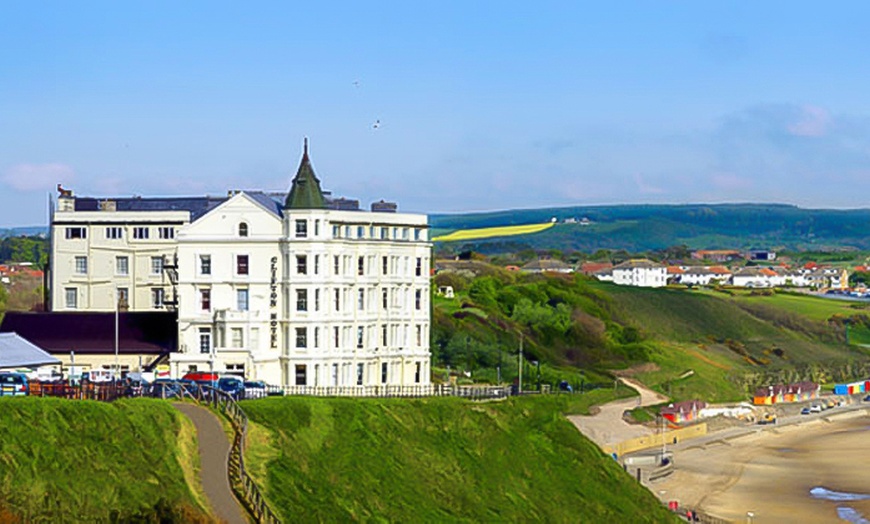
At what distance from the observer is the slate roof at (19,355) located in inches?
2544

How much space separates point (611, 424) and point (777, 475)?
1007cm

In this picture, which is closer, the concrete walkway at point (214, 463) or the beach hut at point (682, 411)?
the concrete walkway at point (214, 463)

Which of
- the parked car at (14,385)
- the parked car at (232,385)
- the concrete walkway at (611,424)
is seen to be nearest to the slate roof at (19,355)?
the parked car at (232,385)

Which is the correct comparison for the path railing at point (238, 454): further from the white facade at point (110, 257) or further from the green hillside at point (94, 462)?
the white facade at point (110, 257)

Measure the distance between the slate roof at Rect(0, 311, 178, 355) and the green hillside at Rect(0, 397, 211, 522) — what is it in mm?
28455

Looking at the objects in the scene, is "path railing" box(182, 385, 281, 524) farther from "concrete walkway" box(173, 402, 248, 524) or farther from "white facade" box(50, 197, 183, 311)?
"white facade" box(50, 197, 183, 311)

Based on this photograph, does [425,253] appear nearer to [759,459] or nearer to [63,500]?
[759,459]

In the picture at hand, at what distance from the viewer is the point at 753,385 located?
142375mm

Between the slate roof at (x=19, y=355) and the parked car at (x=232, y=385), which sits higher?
the slate roof at (x=19, y=355)

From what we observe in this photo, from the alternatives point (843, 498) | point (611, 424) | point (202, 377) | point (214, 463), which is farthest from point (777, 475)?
point (214, 463)

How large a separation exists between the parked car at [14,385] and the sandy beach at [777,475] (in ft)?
118

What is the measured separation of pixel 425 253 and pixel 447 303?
4080 cm

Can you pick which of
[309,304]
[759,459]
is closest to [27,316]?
[309,304]

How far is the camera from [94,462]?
140ft
